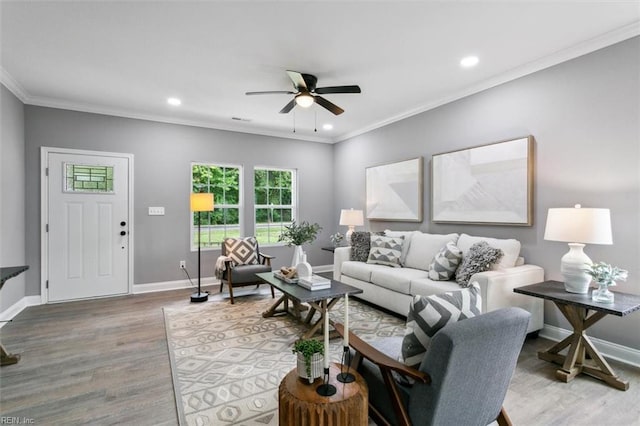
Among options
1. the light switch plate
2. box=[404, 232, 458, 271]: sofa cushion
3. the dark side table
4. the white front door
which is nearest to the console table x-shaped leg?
the dark side table

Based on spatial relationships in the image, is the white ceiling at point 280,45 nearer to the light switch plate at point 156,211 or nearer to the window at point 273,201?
the light switch plate at point 156,211

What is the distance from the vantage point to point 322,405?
1.32 meters

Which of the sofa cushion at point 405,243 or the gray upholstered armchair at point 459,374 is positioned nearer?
the gray upholstered armchair at point 459,374

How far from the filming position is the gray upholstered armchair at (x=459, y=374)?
129 cm

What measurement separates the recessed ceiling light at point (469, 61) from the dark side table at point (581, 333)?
→ 2262 millimetres

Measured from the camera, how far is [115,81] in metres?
3.70

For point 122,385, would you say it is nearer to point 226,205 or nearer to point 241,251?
point 241,251

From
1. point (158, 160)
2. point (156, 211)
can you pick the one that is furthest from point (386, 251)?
point (158, 160)

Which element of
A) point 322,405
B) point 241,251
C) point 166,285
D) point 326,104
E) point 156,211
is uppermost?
point 326,104

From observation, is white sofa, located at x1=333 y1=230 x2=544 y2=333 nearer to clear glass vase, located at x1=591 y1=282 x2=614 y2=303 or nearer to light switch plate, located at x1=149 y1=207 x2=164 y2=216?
clear glass vase, located at x1=591 y1=282 x2=614 y2=303

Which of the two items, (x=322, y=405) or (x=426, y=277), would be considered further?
(x=426, y=277)

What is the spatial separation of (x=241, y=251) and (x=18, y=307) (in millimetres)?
2803

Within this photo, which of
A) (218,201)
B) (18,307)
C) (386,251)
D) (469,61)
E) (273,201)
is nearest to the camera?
(469,61)

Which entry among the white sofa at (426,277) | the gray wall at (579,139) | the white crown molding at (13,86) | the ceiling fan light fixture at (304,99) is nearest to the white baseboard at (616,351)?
the gray wall at (579,139)
